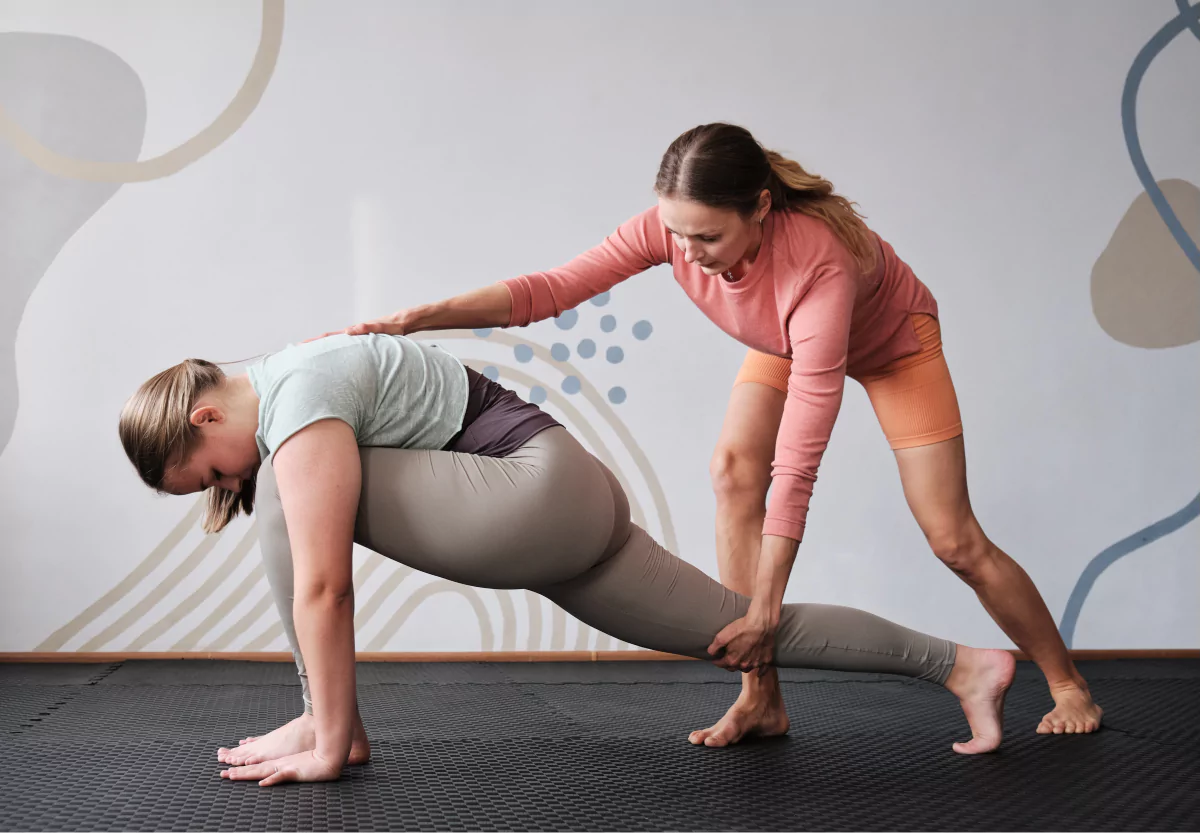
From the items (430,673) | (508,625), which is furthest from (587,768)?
(508,625)

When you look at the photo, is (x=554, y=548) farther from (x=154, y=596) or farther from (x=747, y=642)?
(x=154, y=596)

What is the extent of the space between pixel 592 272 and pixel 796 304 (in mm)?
398

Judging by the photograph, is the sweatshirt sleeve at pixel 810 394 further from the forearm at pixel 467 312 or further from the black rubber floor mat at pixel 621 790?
the forearm at pixel 467 312

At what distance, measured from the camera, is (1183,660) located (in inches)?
119

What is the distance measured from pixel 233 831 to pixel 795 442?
90cm

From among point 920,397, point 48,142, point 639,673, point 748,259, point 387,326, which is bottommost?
point 639,673

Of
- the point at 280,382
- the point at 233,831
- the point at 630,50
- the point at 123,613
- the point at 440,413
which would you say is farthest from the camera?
the point at 630,50

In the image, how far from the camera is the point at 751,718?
172cm

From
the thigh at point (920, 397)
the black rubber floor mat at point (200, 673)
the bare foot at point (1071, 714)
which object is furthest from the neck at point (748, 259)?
the black rubber floor mat at point (200, 673)

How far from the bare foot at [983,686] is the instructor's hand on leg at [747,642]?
13.0 inches

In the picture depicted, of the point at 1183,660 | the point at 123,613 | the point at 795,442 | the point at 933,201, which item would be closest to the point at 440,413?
the point at 795,442

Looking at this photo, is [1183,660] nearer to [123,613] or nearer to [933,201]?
[933,201]

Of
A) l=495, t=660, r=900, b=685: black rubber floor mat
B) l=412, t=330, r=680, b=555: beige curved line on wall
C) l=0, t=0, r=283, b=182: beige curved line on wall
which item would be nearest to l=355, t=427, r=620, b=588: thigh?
l=495, t=660, r=900, b=685: black rubber floor mat

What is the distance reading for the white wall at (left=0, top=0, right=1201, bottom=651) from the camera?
8.86 ft
